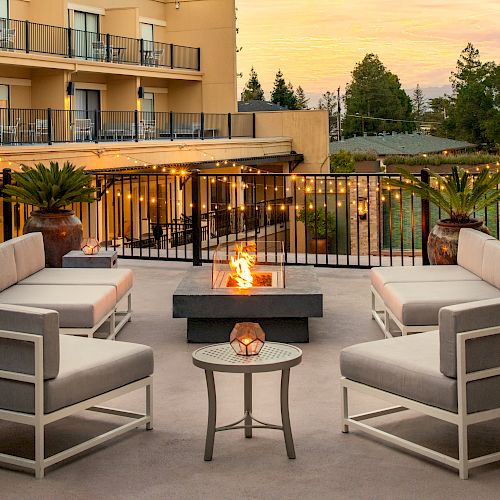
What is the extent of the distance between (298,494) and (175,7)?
3492cm

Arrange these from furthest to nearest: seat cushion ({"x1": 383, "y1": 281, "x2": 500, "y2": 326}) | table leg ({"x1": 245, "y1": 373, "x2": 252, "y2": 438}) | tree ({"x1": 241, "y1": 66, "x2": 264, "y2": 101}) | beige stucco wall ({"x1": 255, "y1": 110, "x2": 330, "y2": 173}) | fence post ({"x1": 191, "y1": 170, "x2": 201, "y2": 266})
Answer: tree ({"x1": 241, "y1": 66, "x2": 264, "y2": 101}) → beige stucco wall ({"x1": 255, "y1": 110, "x2": 330, "y2": 173}) → fence post ({"x1": 191, "y1": 170, "x2": 201, "y2": 266}) → seat cushion ({"x1": 383, "y1": 281, "x2": 500, "y2": 326}) → table leg ({"x1": 245, "y1": 373, "x2": 252, "y2": 438})

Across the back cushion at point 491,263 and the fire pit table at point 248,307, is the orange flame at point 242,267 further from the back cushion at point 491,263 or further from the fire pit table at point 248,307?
the back cushion at point 491,263

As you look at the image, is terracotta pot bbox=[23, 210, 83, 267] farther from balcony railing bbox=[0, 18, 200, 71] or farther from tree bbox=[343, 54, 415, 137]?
tree bbox=[343, 54, 415, 137]

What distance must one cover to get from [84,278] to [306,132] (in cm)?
2830

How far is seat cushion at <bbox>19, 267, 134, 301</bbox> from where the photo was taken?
338 inches

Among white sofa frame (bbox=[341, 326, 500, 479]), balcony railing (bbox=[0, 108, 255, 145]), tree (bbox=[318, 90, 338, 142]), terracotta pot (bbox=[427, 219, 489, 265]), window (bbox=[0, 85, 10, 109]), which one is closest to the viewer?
white sofa frame (bbox=[341, 326, 500, 479])

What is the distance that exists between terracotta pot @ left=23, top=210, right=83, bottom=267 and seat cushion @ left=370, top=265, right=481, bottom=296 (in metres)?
3.45

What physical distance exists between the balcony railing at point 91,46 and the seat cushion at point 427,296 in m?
23.2

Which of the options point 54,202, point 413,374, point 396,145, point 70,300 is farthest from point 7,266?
point 396,145

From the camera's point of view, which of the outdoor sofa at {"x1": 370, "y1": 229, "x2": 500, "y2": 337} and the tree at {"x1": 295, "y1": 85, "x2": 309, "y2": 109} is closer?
the outdoor sofa at {"x1": 370, "y1": 229, "x2": 500, "y2": 337}

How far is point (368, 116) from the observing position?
78.7m

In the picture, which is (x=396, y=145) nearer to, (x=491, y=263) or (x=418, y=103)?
(x=418, y=103)

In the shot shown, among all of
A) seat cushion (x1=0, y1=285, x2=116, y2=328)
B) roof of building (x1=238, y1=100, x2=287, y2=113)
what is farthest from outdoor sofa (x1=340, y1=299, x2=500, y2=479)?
roof of building (x1=238, y1=100, x2=287, y2=113)

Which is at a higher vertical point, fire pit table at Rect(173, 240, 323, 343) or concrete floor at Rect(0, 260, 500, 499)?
fire pit table at Rect(173, 240, 323, 343)
